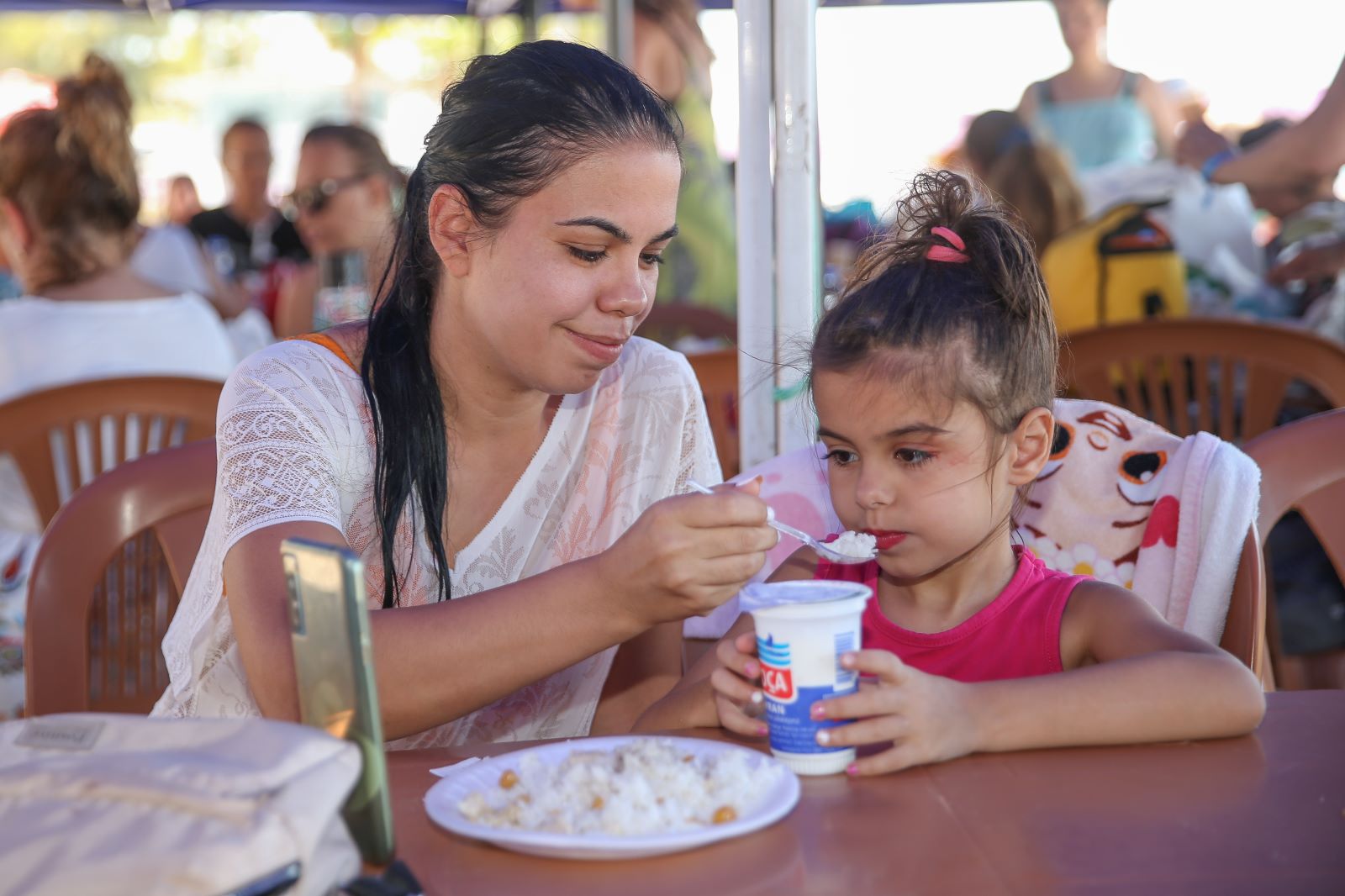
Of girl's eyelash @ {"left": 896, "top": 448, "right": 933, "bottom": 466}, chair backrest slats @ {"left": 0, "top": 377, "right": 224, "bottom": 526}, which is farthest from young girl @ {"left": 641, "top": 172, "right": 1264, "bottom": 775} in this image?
chair backrest slats @ {"left": 0, "top": 377, "right": 224, "bottom": 526}

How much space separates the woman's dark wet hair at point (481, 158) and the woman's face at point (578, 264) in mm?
27

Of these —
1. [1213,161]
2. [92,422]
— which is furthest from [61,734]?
[1213,161]

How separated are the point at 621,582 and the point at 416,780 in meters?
0.30

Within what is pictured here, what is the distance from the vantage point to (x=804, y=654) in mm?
1277

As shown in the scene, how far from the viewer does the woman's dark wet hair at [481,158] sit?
1818mm

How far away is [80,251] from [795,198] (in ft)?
7.34

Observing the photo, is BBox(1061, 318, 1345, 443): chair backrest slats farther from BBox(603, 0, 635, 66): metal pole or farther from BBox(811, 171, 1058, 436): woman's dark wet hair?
BBox(603, 0, 635, 66): metal pole

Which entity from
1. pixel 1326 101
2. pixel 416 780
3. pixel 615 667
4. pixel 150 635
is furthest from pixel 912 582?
pixel 1326 101

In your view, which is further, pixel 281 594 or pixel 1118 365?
pixel 1118 365

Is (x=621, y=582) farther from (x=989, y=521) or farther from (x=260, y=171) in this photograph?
(x=260, y=171)

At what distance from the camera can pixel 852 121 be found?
322 inches

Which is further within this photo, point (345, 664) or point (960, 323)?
point (960, 323)

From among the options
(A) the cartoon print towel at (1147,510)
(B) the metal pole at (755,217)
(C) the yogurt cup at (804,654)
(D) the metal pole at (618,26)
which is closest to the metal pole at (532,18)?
(D) the metal pole at (618,26)

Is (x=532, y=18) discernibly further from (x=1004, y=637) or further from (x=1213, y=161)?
(x=1004, y=637)
